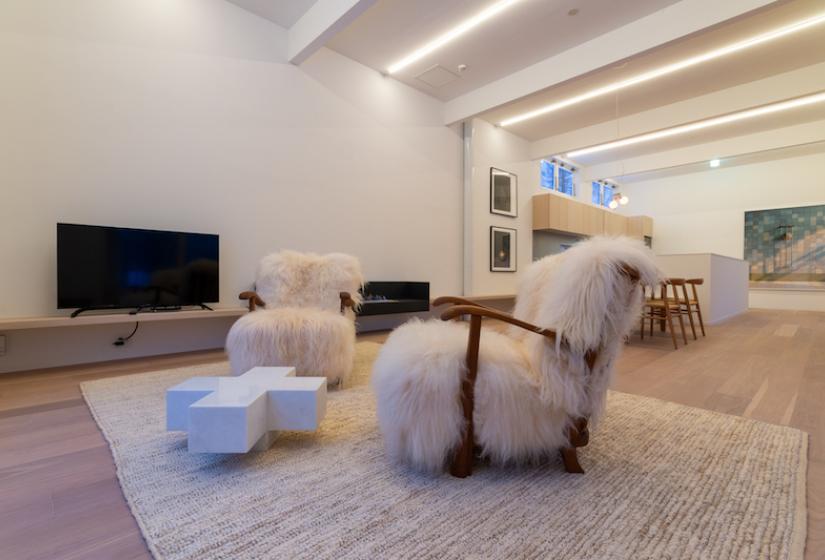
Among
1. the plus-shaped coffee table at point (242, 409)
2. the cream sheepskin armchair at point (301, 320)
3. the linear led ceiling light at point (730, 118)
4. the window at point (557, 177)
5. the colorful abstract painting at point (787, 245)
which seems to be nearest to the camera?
the plus-shaped coffee table at point (242, 409)

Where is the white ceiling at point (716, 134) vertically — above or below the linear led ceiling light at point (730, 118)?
above

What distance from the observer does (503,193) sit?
6.36 m

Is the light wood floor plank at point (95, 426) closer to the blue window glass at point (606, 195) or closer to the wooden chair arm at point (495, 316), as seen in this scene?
the wooden chair arm at point (495, 316)

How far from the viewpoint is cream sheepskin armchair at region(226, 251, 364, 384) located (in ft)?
7.03

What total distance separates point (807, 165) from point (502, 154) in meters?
7.21

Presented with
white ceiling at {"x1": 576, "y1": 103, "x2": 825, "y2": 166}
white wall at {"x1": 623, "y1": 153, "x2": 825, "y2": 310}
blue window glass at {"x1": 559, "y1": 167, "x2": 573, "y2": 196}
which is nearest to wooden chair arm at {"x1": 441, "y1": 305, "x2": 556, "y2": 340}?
white ceiling at {"x1": 576, "y1": 103, "x2": 825, "y2": 166}

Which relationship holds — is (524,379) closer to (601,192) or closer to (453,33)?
(453,33)

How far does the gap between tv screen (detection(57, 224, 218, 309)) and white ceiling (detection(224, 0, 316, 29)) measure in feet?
7.66

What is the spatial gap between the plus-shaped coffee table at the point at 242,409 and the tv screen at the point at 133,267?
183cm

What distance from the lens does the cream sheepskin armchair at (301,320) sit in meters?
2.14

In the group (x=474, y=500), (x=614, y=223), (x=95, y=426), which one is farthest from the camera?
(x=614, y=223)

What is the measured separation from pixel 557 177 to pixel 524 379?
7.71 meters

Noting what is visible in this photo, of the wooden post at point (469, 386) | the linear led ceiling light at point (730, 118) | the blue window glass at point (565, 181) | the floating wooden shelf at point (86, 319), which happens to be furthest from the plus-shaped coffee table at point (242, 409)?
the blue window glass at point (565, 181)

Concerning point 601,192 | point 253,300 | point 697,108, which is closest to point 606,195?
point 601,192
